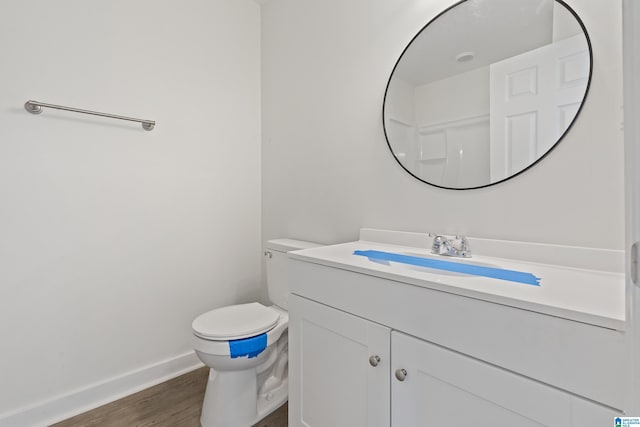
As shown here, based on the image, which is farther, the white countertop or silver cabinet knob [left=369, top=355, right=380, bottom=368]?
silver cabinet knob [left=369, top=355, right=380, bottom=368]

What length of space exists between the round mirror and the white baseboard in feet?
5.59

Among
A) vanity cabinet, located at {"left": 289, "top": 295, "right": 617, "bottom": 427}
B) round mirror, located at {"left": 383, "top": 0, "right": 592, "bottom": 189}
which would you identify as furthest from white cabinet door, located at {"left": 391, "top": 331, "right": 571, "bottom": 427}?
round mirror, located at {"left": 383, "top": 0, "right": 592, "bottom": 189}

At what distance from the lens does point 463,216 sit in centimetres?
115

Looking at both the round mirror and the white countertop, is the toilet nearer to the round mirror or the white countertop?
the white countertop

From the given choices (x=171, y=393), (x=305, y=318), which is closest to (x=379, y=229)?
(x=305, y=318)

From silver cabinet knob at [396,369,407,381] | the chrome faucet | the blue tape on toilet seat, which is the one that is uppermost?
the chrome faucet

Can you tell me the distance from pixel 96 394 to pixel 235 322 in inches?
31.7

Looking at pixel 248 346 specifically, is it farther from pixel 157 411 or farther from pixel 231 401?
pixel 157 411

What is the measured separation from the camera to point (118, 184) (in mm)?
1522

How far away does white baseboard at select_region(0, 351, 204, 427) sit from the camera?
129 centimetres

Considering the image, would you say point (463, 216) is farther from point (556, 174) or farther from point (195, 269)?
point (195, 269)

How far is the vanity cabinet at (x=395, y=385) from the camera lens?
611 mm

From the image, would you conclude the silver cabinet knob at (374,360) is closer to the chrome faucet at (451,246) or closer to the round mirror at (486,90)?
the chrome faucet at (451,246)

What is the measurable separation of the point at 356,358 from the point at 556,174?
869 mm
